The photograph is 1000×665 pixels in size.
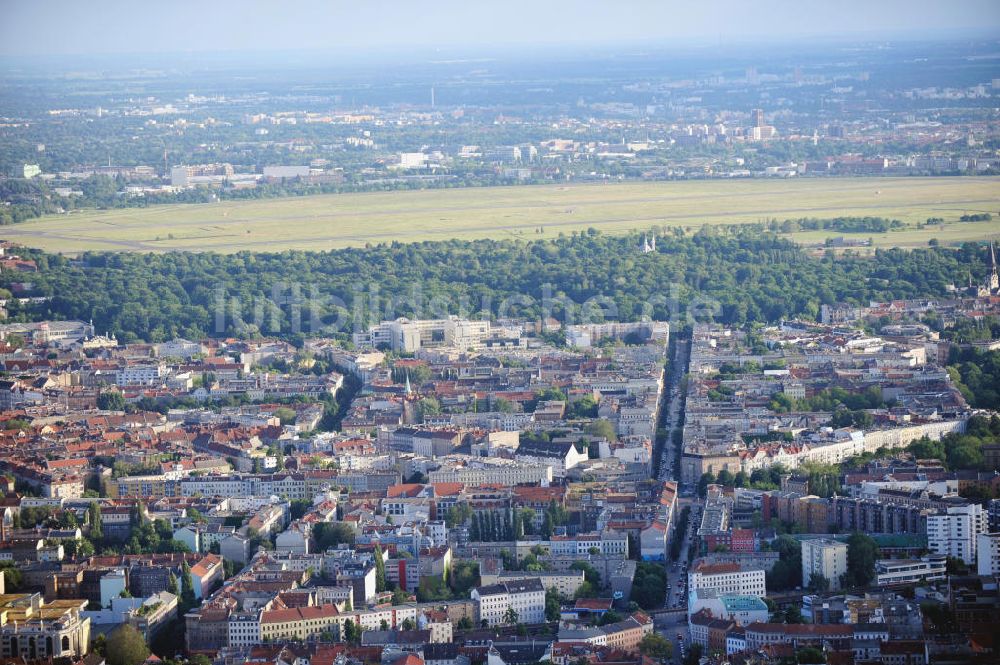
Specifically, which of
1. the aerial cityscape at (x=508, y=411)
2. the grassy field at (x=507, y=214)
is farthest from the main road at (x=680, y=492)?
the grassy field at (x=507, y=214)

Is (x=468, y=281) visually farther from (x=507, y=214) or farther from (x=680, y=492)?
(x=680, y=492)

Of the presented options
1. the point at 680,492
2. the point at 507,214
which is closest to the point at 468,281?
the point at 507,214

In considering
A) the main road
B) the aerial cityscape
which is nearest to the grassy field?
the aerial cityscape

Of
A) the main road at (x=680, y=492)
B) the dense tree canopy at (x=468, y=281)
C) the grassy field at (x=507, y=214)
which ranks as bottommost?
the grassy field at (x=507, y=214)

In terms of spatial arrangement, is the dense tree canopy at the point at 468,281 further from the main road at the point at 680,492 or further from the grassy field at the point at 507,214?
the main road at the point at 680,492

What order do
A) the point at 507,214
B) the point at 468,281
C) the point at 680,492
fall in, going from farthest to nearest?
1. the point at 507,214
2. the point at 468,281
3. the point at 680,492

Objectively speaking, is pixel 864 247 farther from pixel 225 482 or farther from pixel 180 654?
pixel 180 654
